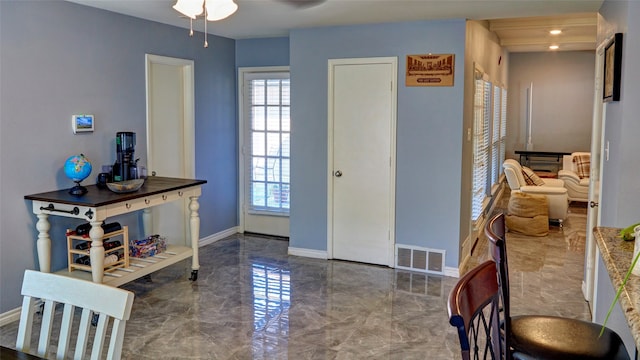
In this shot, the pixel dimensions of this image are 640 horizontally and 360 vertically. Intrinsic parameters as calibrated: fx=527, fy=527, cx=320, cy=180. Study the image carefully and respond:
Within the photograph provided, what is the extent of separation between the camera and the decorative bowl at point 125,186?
383 cm

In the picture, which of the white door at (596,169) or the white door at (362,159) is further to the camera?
the white door at (362,159)

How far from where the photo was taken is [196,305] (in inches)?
160

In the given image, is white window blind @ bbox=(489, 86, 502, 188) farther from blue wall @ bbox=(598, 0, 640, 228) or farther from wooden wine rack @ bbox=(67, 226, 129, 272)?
wooden wine rack @ bbox=(67, 226, 129, 272)

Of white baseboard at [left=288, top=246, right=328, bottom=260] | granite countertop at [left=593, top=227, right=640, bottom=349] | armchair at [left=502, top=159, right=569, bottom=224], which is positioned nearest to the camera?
granite countertop at [left=593, top=227, right=640, bottom=349]

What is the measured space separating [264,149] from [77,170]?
2631 millimetres

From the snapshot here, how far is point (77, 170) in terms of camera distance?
3799 millimetres

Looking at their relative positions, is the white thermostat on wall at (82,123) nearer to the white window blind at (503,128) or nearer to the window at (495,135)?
the window at (495,135)

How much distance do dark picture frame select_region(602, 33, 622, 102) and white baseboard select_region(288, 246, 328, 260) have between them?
3.01 metres

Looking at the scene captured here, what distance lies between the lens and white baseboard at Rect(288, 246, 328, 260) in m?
5.38

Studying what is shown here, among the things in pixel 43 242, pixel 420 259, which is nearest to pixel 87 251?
pixel 43 242

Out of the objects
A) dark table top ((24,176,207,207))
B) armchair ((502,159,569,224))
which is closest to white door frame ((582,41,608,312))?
armchair ((502,159,569,224))

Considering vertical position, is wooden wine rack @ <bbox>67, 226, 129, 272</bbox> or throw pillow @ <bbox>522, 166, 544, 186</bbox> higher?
throw pillow @ <bbox>522, 166, 544, 186</bbox>

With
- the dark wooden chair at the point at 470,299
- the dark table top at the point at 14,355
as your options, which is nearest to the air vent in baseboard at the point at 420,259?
the dark wooden chair at the point at 470,299

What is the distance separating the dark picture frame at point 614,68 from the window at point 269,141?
348cm
